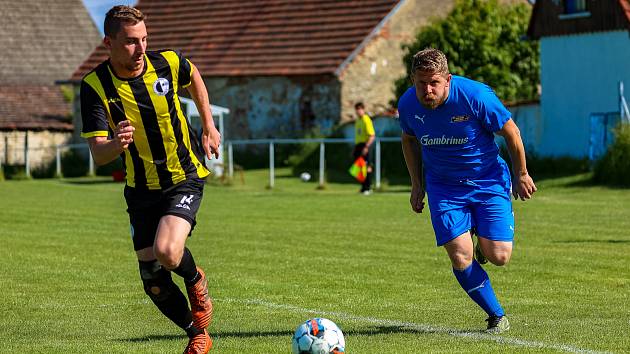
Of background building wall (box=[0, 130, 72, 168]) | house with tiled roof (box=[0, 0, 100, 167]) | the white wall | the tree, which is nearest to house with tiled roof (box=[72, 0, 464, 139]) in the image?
the tree

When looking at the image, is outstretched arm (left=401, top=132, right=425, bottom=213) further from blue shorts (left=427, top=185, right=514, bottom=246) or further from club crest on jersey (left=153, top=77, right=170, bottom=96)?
club crest on jersey (left=153, top=77, right=170, bottom=96)

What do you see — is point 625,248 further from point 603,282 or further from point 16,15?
point 16,15

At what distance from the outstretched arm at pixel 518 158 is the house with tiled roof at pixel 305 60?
33.3 m

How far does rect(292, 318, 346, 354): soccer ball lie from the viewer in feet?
25.8

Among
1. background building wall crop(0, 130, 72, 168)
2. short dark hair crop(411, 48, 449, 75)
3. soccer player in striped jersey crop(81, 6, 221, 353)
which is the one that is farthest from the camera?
background building wall crop(0, 130, 72, 168)

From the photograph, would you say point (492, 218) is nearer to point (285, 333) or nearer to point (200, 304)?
point (285, 333)

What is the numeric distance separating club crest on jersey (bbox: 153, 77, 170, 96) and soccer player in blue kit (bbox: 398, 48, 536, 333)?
1804mm

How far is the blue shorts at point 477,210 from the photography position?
941 centimetres

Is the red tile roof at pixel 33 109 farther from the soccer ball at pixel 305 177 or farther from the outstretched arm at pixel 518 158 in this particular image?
the outstretched arm at pixel 518 158

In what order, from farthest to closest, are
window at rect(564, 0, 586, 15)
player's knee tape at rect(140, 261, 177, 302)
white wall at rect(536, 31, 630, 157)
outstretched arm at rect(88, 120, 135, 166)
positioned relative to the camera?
window at rect(564, 0, 586, 15)
white wall at rect(536, 31, 630, 157)
player's knee tape at rect(140, 261, 177, 302)
outstretched arm at rect(88, 120, 135, 166)

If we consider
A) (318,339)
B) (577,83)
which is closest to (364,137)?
(577,83)

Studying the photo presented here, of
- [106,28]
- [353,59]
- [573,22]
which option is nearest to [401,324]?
[106,28]

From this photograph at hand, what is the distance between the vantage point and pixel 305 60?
43.8 meters

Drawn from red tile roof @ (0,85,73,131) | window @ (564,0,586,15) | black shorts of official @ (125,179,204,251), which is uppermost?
window @ (564,0,586,15)
